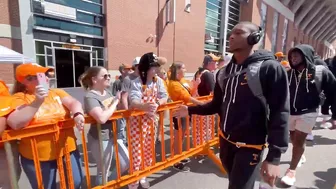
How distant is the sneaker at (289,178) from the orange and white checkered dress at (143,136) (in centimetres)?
197

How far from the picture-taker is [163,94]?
3.33 m

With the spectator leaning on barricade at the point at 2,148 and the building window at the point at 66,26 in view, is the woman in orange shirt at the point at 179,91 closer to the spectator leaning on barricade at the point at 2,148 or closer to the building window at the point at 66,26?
the spectator leaning on barricade at the point at 2,148

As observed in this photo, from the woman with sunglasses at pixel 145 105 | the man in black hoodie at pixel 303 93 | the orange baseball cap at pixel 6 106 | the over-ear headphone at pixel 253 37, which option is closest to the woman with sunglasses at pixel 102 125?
the woman with sunglasses at pixel 145 105

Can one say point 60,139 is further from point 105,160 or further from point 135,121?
point 135,121

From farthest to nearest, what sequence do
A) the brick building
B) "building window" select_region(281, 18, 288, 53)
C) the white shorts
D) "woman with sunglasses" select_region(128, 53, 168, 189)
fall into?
"building window" select_region(281, 18, 288, 53) < the brick building < the white shorts < "woman with sunglasses" select_region(128, 53, 168, 189)

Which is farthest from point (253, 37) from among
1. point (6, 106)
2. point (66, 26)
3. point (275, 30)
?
point (275, 30)

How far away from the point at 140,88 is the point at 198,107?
990 mm

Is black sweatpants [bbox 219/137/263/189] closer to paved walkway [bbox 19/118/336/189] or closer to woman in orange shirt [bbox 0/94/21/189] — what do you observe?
paved walkway [bbox 19/118/336/189]

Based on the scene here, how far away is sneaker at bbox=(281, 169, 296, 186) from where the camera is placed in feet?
10.6

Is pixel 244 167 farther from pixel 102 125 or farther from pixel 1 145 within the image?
pixel 1 145

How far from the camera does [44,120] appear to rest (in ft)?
6.42

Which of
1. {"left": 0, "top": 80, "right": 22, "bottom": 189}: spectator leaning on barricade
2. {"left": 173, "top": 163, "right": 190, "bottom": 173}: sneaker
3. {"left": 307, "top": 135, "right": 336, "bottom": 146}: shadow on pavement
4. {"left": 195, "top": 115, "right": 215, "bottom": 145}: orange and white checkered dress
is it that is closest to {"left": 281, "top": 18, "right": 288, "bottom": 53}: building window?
{"left": 307, "top": 135, "right": 336, "bottom": 146}: shadow on pavement

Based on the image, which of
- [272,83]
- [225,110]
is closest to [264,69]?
[272,83]

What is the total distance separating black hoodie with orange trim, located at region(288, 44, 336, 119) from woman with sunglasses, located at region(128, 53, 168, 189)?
76.0 inches
